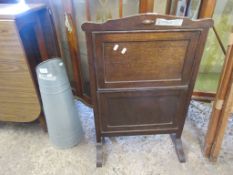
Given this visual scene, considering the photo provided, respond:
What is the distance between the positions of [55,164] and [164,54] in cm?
106

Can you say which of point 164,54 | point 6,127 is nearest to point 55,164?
point 6,127

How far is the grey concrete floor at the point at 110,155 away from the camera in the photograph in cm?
136

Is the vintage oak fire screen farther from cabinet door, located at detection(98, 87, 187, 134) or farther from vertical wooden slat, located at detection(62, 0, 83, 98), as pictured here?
vertical wooden slat, located at detection(62, 0, 83, 98)

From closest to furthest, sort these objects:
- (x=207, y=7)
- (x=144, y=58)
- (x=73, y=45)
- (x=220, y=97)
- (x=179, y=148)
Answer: (x=144, y=58) → (x=220, y=97) → (x=207, y=7) → (x=179, y=148) → (x=73, y=45)

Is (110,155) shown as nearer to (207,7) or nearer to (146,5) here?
(146,5)

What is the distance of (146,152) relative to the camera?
1.49m

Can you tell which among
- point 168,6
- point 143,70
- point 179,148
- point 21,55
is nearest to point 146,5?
point 168,6

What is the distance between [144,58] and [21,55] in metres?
0.76

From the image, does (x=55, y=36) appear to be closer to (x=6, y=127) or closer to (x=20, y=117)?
(x=20, y=117)

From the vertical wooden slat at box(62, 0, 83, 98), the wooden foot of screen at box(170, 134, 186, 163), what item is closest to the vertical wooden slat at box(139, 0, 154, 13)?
the vertical wooden slat at box(62, 0, 83, 98)

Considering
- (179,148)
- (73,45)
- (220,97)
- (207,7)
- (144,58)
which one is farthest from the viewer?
(73,45)

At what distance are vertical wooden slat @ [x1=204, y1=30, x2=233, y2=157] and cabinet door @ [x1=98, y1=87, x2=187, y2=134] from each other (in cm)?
20

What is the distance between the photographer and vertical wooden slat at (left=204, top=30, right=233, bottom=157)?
1.11 metres

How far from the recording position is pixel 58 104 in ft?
4.43
